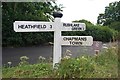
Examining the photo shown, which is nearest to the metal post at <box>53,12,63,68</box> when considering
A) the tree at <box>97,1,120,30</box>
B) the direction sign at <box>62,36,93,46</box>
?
the direction sign at <box>62,36,93,46</box>

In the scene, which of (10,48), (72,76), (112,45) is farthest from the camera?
(10,48)

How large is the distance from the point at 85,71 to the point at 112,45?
1637mm

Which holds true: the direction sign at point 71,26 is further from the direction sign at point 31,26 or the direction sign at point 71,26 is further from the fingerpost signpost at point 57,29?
the direction sign at point 31,26

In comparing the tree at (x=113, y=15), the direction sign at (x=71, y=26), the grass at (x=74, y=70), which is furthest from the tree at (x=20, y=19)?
the direction sign at (x=71, y=26)

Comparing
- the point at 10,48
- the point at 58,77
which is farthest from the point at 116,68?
the point at 10,48

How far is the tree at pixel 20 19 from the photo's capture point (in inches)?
536

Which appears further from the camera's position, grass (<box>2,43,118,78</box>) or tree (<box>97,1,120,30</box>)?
tree (<box>97,1,120,30</box>)

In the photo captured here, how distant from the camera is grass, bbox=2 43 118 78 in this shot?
5359 mm

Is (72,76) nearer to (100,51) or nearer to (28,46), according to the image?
(100,51)

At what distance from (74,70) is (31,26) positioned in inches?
45.4

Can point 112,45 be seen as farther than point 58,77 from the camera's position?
Yes

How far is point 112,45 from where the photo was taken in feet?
22.5

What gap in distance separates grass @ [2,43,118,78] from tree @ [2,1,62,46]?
7248mm

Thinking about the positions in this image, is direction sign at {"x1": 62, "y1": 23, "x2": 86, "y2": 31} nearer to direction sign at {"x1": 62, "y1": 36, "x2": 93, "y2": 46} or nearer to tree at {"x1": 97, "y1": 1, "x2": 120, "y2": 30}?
direction sign at {"x1": 62, "y1": 36, "x2": 93, "y2": 46}
